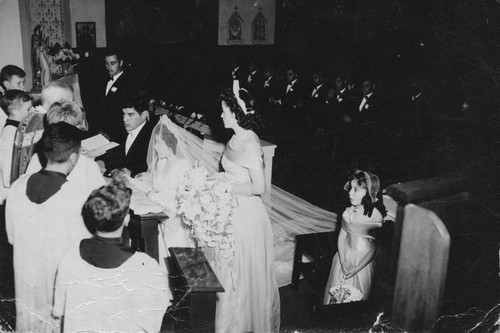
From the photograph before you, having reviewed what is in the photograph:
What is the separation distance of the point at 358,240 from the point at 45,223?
217cm

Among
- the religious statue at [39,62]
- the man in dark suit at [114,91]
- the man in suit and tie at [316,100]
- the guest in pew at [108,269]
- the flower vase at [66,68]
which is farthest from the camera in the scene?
the man in suit and tie at [316,100]

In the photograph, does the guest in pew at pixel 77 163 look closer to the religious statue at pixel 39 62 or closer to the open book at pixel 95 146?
the open book at pixel 95 146

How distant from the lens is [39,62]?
4273 millimetres

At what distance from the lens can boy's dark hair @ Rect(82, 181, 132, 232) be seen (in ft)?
6.84

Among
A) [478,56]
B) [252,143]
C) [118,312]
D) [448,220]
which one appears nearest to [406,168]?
[478,56]

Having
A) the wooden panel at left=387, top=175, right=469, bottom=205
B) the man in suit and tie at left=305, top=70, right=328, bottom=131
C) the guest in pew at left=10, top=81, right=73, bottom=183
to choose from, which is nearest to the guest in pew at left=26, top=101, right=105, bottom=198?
the guest in pew at left=10, top=81, right=73, bottom=183

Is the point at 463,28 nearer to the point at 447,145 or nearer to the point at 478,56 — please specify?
the point at 478,56

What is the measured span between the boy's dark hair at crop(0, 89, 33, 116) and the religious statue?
1.02 m

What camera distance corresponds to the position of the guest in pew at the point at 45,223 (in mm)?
2441

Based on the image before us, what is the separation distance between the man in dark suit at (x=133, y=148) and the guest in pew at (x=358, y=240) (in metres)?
1.70

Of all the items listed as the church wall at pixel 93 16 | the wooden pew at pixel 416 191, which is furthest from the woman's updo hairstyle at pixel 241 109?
the church wall at pixel 93 16

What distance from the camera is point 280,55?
8289 mm

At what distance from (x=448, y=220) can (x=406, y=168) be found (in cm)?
342

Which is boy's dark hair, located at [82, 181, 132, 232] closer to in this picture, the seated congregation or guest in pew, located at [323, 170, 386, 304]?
the seated congregation
